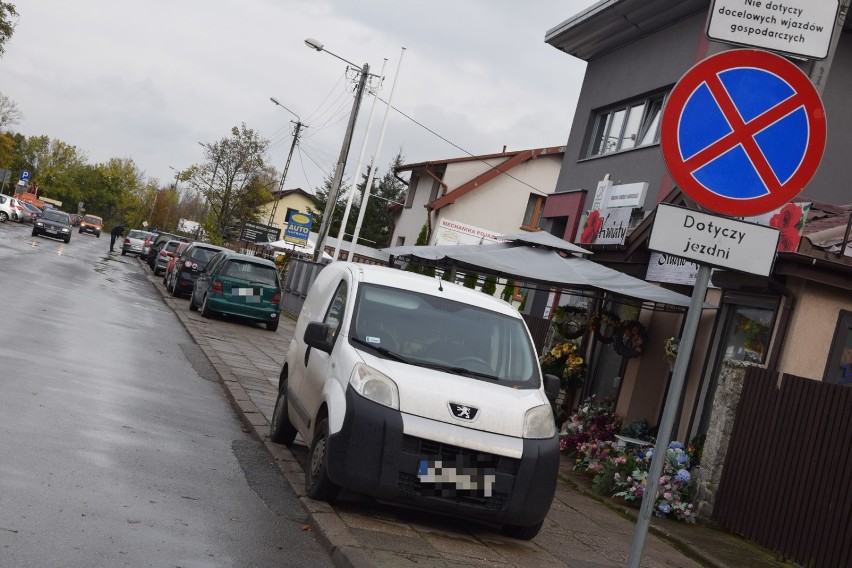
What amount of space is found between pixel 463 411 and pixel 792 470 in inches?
135

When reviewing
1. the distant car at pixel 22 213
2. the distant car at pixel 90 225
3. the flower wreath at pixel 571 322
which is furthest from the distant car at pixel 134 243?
the flower wreath at pixel 571 322

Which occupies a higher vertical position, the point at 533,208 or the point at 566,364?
the point at 533,208

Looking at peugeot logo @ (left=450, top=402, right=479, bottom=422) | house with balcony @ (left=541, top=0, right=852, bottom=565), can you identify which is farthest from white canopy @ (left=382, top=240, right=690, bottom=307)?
peugeot logo @ (left=450, top=402, right=479, bottom=422)

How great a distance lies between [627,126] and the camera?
1966cm

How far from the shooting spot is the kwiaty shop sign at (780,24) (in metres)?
4.64

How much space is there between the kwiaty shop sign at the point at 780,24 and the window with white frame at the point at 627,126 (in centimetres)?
1329

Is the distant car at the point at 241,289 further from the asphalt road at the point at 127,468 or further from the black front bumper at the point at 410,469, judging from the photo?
the black front bumper at the point at 410,469

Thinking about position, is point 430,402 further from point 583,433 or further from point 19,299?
point 19,299

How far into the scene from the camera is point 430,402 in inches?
294

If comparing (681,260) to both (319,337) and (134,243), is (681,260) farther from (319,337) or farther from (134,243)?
(134,243)

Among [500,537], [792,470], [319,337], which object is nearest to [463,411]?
[500,537]

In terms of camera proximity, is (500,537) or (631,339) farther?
(631,339)

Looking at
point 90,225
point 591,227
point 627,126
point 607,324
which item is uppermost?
point 627,126

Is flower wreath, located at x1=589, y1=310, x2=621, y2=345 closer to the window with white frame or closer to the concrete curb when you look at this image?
the window with white frame
